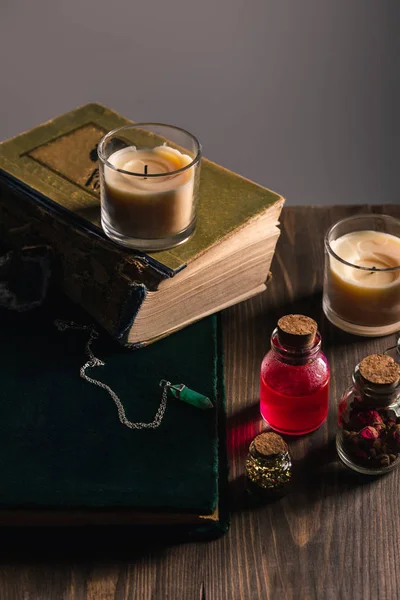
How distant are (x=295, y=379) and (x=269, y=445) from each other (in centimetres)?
10

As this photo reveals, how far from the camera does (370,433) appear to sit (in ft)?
3.28

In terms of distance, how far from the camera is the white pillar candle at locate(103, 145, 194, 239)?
111cm

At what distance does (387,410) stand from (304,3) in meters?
1.85

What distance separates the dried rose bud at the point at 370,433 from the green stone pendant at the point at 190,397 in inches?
7.6

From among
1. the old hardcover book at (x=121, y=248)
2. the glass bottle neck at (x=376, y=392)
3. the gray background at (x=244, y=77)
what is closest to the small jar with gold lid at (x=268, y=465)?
the glass bottle neck at (x=376, y=392)

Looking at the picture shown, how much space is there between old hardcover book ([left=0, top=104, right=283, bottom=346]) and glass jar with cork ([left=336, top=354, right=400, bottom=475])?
28cm

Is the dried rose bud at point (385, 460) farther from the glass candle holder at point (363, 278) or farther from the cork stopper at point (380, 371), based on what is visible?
the glass candle holder at point (363, 278)

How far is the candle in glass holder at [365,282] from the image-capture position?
3.89 feet

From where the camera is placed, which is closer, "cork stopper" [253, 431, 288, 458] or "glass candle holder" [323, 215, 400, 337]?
"cork stopper" [253, 431, 288, 458]

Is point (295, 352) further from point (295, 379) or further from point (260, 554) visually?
point (260, 554)

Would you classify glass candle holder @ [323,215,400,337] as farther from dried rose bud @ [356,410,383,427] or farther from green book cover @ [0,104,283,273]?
dried rose bud @ [356,410,383,427]

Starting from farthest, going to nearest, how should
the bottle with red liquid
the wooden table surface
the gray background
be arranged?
the gray background < the bottle with red liquid < the wooden table surface

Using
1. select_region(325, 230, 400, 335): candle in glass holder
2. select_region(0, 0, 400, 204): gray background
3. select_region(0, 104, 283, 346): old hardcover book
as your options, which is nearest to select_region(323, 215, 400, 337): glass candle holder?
select_region(325, 230, 400, 335): candle in glass holder

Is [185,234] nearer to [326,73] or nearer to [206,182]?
[206,182]
